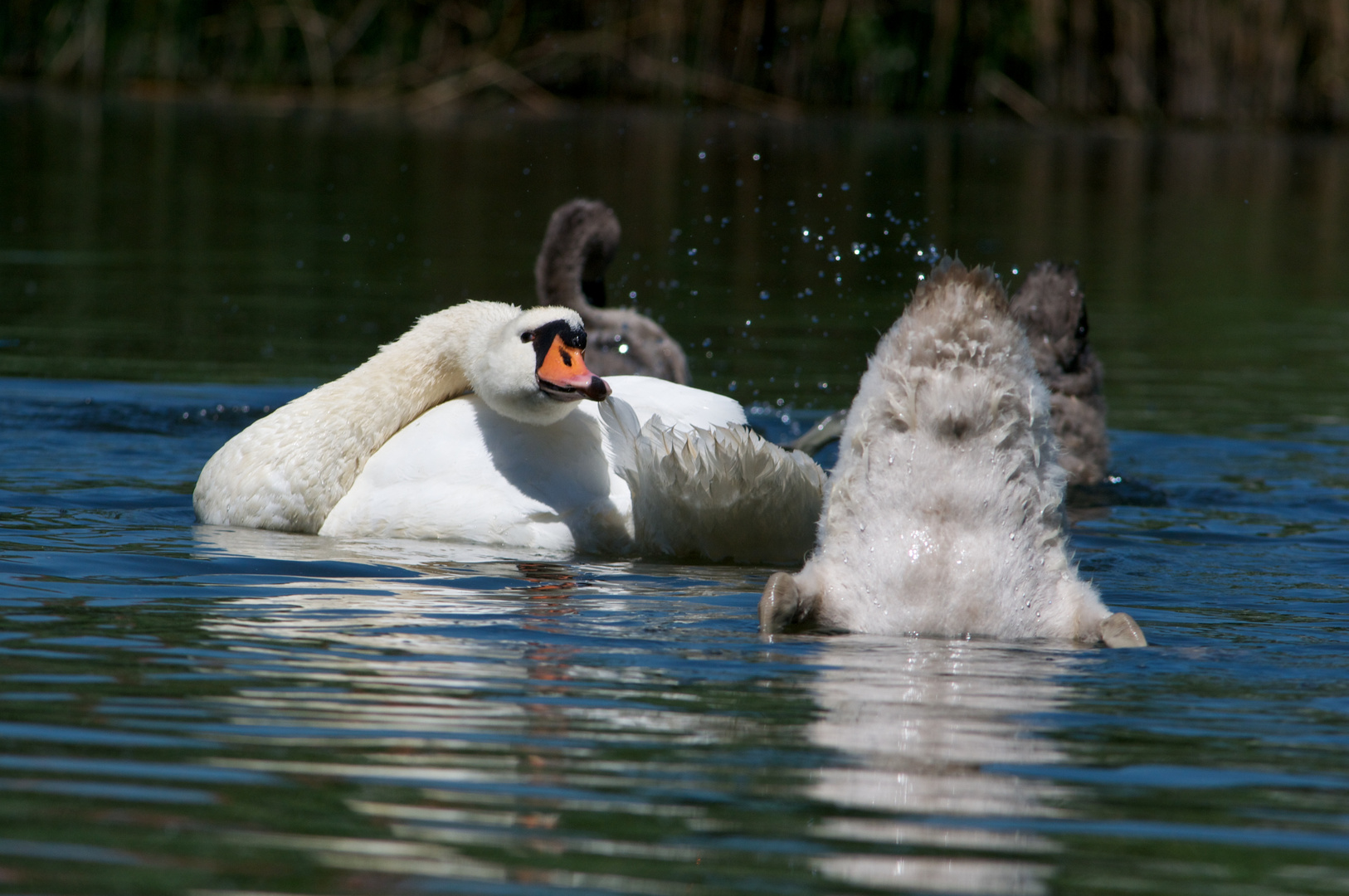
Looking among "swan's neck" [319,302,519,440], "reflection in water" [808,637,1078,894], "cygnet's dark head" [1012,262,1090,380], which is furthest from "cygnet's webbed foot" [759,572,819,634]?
"cygnet's dark head" [1012,262,1090,380]

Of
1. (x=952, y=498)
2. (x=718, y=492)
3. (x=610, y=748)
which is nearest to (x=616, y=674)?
(x=610, y=748)

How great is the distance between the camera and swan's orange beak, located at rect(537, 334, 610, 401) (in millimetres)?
5965

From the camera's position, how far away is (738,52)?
990 inches

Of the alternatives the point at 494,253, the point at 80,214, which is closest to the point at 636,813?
the point at 494,253

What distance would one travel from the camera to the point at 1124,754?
3.74m

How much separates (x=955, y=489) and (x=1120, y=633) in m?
0.57

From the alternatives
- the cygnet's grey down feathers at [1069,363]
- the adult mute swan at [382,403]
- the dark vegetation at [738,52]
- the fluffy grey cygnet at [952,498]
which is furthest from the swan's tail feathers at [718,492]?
the dark vegetation at [738,52]

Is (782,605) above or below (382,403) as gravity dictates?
below

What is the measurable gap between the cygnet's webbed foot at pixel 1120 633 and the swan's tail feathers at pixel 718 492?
1.15 metres

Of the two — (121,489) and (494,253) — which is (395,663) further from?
(494,253)

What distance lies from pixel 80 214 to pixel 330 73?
31.3 feet

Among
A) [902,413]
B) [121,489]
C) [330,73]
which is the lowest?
[121,489]

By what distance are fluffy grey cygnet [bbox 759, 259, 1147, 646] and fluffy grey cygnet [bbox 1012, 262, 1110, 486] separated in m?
3.46

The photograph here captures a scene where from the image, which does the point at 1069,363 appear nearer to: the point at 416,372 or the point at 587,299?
the point at 587,299
